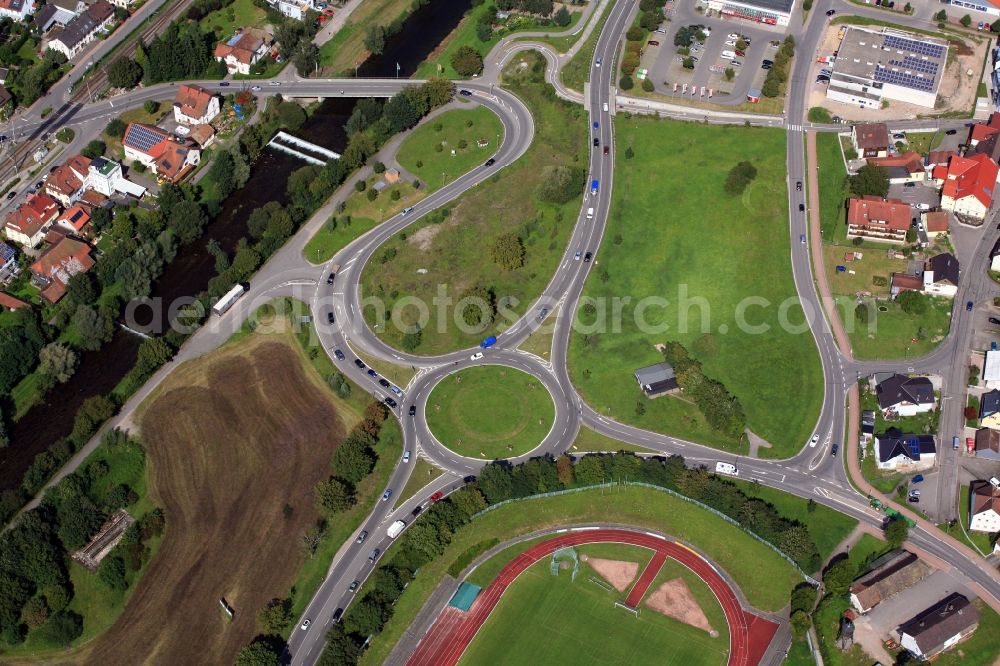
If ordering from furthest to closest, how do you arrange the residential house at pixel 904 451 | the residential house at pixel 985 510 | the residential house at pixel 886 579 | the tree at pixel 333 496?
the residential house at pixel 904 451, the tree at pixel 333 496, the residential house at pixel 985 510, the residential house at pixel 886 579

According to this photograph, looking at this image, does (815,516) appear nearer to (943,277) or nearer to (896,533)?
(896,533)

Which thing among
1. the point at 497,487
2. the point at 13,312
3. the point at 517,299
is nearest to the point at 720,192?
the point at 517,299

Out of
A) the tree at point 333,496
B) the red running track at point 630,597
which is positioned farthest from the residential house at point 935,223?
the tree at point 333,496

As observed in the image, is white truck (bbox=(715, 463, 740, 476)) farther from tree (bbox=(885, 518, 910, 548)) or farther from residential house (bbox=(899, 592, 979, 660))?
residential house (bbox=(899, 592, 979, 660))

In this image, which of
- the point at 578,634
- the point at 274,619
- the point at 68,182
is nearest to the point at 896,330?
the point at 578,634

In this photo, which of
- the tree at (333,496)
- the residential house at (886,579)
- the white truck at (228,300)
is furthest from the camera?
the white truck at (228,300)

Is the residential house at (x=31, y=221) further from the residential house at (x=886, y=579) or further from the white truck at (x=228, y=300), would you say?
the residential house at (x=886, y=579)

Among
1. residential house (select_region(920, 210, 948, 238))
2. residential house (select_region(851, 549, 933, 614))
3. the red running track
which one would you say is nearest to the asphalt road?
residential house (select_region(851, 549, 933, 614))
